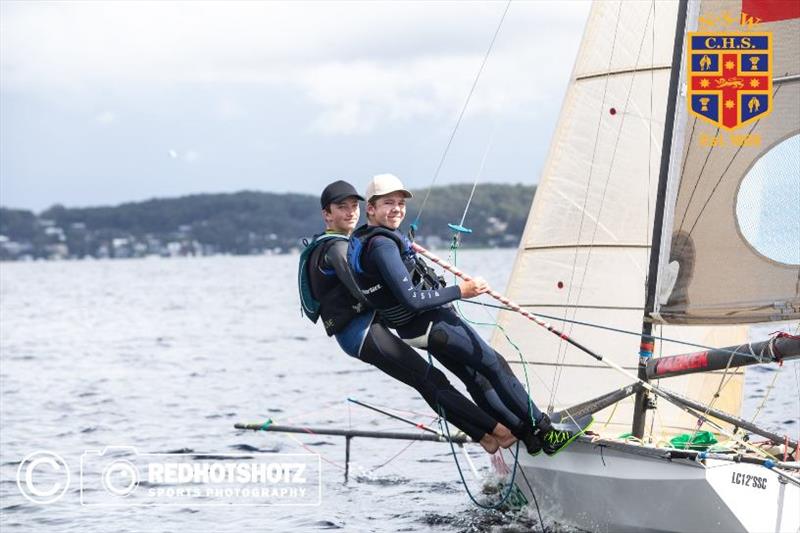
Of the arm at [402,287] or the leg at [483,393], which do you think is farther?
the leg at [483,393]

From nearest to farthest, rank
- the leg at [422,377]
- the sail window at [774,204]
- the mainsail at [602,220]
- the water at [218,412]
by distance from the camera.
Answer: the leg at [422,377] → the sail window at [774,204] → the mainsail at [602,220] → the water at [218,412]

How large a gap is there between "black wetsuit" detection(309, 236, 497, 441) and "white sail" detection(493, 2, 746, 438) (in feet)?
10.3

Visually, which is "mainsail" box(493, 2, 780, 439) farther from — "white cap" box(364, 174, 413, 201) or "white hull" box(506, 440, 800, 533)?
"white cap" box(364, 174, 413, 201)

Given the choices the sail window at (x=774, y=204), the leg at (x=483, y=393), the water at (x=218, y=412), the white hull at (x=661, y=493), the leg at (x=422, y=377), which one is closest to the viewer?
the white hull at (x=661, y=493)

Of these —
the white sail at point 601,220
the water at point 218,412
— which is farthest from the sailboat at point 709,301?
the white sail at point 601,220

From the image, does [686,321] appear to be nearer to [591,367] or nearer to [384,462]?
[591,367]

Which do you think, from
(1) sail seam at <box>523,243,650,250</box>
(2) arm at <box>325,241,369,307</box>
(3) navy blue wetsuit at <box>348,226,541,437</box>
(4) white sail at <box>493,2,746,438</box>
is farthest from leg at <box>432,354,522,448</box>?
(1) sail seam at <box>523,243,650,250</box>

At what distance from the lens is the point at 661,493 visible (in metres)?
9.28

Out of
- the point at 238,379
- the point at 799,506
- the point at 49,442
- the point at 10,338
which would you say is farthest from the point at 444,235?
the point at 799,506

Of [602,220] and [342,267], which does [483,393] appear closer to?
[342,267]

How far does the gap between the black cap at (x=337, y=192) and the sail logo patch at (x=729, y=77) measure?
2.60 metres

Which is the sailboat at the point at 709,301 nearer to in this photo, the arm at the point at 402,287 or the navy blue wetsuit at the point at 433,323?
the navy blue wetsuit at the point at 433,323

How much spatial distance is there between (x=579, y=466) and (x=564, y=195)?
133 inches

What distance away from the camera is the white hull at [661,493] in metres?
8.98
